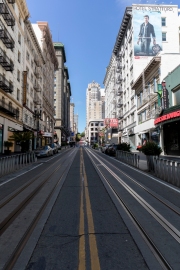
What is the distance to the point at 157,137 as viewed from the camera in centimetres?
2906

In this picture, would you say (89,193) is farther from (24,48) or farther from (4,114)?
(24,48)

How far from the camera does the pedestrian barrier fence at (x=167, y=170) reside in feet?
28.6

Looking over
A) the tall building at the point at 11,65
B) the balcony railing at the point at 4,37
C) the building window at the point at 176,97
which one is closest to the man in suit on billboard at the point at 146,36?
the building window at the point at 176,97

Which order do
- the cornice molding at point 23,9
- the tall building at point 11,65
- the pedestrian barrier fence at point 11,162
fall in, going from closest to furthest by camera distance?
the pedestrian barrier fence at point 11,162 < the tall building at point 11,65 < the cornice molding at point 23,9

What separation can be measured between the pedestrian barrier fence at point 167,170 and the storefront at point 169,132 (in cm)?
1205

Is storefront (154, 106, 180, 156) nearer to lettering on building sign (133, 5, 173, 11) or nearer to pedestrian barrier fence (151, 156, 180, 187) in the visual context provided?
pedestrian barrier fence (151, 156, 180, 187)

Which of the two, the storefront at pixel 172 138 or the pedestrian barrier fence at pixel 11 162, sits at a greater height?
the storefront at pixel 172 138

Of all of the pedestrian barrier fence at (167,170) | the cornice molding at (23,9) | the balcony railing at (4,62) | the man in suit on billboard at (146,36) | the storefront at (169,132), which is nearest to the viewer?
the pedestrian barrier fence at (167,170)

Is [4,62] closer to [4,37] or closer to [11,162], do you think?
[4,37]

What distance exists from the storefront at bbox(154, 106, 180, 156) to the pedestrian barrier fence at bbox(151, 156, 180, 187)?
12.1 m

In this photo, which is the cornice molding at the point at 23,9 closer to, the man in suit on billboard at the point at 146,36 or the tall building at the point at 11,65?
the tall building at the point at 11,65

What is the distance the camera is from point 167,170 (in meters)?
9.73

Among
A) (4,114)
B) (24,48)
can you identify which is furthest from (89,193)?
(24,48)

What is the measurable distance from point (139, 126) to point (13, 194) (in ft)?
105
